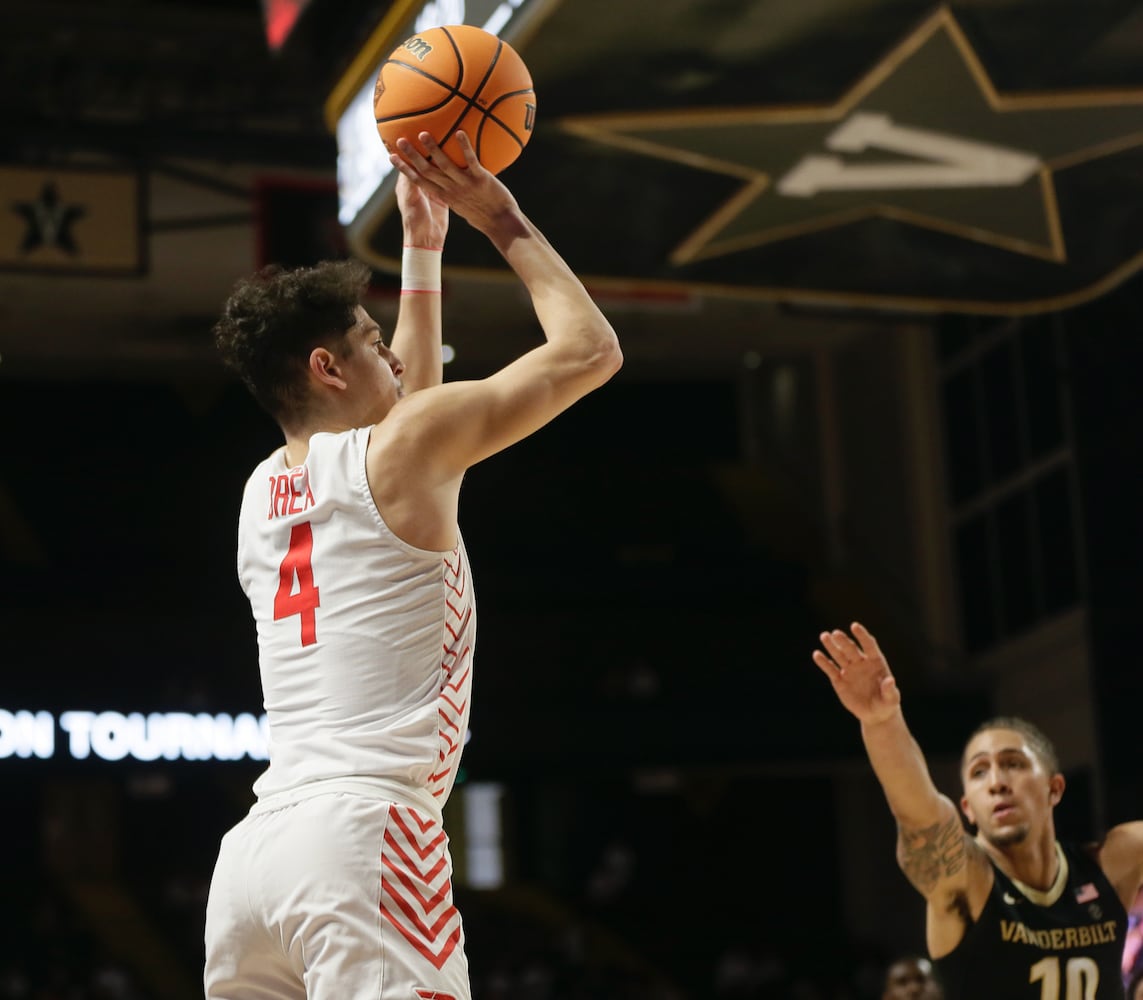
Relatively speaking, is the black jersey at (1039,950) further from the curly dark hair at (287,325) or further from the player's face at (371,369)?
the curly dark hair at (287,325)

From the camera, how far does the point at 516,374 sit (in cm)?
326

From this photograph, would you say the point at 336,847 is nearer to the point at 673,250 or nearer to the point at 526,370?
the point at 526,370

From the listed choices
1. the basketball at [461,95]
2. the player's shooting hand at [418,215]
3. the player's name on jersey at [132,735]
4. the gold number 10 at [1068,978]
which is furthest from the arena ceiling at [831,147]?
the player's name on jersey at [132,735]

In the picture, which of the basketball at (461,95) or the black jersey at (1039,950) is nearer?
the basketball at (461,95)

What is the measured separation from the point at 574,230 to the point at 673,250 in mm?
618

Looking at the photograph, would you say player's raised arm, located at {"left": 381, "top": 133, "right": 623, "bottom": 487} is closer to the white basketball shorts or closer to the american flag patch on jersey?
the white basketball shorts

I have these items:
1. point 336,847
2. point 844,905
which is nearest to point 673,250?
point 336,847

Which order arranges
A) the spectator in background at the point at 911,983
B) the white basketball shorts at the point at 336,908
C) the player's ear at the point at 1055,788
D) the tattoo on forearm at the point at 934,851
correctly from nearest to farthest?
the white basketball shorts at the point at 336,908, the tattoo on forearm at the point at 934,851, the player's ear at the point at 1055,788, the spectator in background at the point at 911,983

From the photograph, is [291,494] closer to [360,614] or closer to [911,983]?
[360,614]

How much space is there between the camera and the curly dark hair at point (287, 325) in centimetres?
351

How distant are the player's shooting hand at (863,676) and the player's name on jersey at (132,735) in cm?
1085

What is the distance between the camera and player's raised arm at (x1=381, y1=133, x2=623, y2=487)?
3225 millimetres

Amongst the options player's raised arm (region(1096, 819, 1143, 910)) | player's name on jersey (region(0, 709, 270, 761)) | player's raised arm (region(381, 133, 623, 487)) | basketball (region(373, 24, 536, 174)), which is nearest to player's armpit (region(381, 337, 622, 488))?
player's raised arm (region(381, 133, 623, 487))

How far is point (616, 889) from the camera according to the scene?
864 inches
